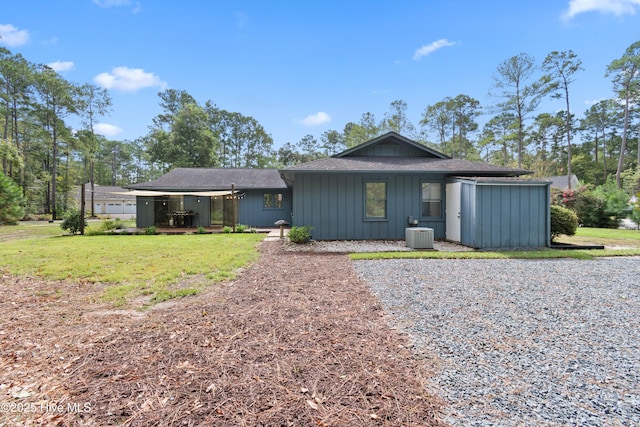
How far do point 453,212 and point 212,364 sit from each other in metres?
9.06

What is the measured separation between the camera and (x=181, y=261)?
6.86 meters

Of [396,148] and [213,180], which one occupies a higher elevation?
[396,148]

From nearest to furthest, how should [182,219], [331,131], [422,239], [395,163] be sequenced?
[422,239] → [395,163] → [182,219] → [331,131]

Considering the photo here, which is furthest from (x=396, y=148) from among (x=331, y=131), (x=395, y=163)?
(x=331, y=131)

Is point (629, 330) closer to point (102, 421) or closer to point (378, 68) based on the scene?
point (102, 421)

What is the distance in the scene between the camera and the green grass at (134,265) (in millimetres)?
4793

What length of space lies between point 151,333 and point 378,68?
21.7 meters

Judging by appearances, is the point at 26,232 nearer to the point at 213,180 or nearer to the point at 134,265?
the point at 213,180

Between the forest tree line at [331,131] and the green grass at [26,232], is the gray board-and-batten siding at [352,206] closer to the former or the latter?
the green grass at [26,232]

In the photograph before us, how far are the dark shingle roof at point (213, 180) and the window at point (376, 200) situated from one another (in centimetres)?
724

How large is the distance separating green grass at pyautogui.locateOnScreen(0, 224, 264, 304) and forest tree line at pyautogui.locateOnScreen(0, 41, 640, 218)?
9884 millimetres

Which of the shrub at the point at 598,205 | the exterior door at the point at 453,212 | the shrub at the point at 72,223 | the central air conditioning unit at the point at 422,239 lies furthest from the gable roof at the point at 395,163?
the shrub at the point at 72,223

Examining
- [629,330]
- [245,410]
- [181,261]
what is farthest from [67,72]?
[629,330]

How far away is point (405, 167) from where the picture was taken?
9672mm
